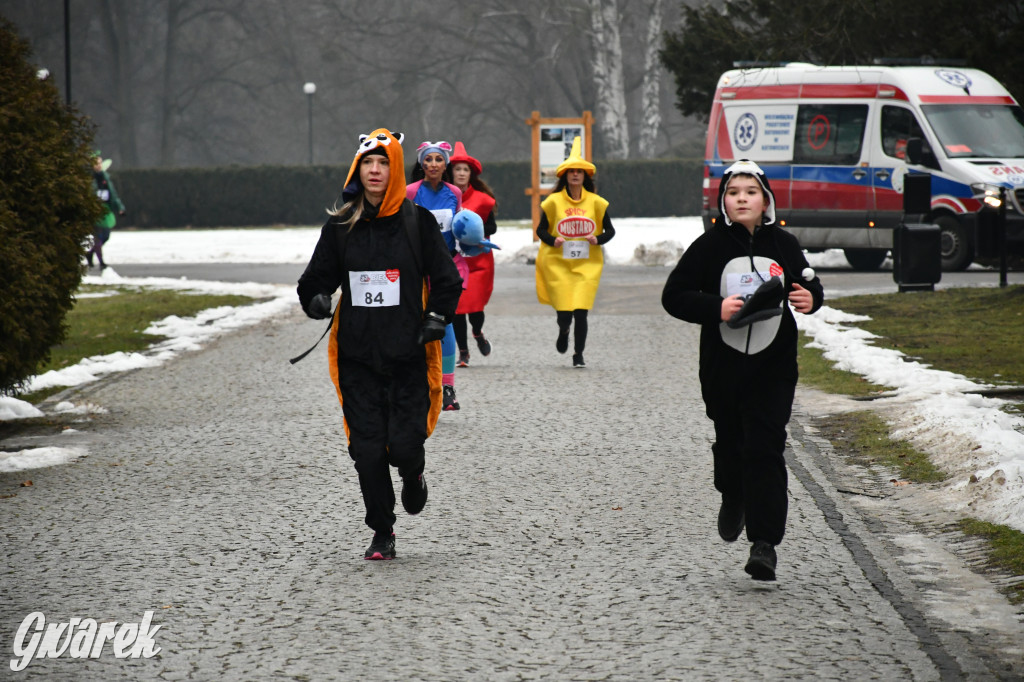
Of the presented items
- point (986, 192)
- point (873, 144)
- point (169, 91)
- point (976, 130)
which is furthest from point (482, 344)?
point (169, 91)

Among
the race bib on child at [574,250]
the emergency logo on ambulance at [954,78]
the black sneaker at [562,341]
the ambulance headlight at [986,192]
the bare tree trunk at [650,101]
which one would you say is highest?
the bare tree trunk at [650,101]

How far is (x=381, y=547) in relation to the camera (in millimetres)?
5547

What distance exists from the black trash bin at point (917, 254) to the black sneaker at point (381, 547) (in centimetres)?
1075

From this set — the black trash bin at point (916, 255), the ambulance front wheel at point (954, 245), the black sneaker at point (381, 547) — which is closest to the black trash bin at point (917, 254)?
the black trash bin at point (916, 255)

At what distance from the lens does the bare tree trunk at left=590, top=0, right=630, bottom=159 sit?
46.0m

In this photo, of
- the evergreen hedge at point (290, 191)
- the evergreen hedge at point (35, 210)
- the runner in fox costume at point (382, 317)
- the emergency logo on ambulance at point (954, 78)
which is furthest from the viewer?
the evergreen hedge at point (290, 191)

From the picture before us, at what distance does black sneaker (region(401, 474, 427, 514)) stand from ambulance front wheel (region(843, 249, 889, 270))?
54.7 ft

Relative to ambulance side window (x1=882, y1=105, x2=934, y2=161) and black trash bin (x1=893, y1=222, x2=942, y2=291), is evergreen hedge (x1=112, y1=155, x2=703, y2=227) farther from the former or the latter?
black trash bin (x1=893, y1=222, x2=942, y2=291)

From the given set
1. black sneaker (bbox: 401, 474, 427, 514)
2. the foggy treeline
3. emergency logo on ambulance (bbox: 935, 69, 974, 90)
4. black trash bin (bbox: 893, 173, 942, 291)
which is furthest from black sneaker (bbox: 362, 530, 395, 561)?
the foggy treeline

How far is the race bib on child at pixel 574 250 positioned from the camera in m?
11.6

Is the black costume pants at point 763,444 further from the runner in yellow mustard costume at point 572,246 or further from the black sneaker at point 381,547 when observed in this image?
the runner in yellow mustard costume at point 572,246

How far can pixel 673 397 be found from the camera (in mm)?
9789

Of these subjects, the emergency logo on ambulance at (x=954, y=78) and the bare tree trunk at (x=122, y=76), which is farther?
the bare tree trunk at (x=122, y=76)

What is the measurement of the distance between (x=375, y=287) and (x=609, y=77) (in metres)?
42.4
